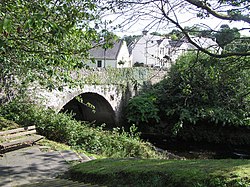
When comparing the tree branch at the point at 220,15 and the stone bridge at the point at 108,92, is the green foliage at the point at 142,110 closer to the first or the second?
the stone bridge at the point at 108,92

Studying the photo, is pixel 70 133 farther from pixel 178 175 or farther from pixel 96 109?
pixel 96 109

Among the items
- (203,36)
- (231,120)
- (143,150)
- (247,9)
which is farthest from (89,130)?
(231,120)

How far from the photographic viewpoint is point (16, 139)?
6.95m

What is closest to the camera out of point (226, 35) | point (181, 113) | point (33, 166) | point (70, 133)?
point (226, 35)

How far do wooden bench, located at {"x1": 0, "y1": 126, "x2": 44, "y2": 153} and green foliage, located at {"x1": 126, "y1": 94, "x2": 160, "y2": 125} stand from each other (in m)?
9.72

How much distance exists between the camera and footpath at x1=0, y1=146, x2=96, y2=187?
4730mm

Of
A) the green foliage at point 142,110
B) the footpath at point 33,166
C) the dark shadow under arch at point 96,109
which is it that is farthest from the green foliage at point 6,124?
the green foliage at point 142,110

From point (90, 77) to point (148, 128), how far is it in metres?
4.84

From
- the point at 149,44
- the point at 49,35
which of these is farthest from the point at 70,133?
the point at 149,44

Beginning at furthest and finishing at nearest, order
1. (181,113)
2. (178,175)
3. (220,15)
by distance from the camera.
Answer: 1. (181,113)
2. (220,15)
3. (178,175)

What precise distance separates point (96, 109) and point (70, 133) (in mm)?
9292

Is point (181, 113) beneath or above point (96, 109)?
beneath

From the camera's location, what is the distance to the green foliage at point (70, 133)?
820cm

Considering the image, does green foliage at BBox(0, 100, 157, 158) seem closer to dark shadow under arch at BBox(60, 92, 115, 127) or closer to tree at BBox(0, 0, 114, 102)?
tree at BBox(0, 0, 114, 102)
